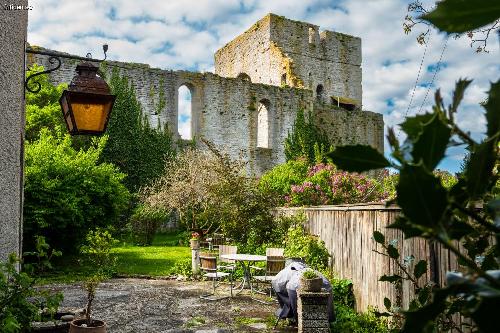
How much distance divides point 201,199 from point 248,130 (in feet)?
21.5

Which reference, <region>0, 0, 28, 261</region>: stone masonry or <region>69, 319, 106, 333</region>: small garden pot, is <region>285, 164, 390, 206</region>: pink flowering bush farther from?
<region>0, 0, 28, 261</region>: stone masonry

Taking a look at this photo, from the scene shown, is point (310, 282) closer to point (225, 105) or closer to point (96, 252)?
point (96, 252)

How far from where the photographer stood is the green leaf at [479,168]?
1.79 ft

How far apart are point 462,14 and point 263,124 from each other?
23584 mm

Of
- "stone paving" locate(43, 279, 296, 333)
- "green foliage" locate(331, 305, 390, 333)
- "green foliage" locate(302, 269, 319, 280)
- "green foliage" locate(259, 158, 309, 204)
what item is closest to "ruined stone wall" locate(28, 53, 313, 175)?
"green foliage" locate(259, 158, 309, 204)

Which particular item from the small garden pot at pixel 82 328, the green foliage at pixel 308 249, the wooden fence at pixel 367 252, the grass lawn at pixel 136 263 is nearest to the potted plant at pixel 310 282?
the wooden fence at pixel 367 252

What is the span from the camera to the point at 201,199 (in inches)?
682

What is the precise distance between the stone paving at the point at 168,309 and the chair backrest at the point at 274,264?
0.69 m

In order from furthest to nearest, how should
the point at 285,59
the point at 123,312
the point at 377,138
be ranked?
the point at 377,138 → the point at 285,59 → the point at 123,312

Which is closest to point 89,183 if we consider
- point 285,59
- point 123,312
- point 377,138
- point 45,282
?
point 45,282

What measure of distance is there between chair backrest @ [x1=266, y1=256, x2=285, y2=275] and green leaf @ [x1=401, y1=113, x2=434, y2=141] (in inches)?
358

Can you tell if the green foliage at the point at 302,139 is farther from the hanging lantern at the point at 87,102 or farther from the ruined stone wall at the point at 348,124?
the hanging lantern at the point at 87,102

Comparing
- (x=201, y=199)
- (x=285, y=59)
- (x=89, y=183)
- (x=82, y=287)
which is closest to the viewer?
(x=82, y=287)

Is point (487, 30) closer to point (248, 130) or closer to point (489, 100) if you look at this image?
point (489, 100)
